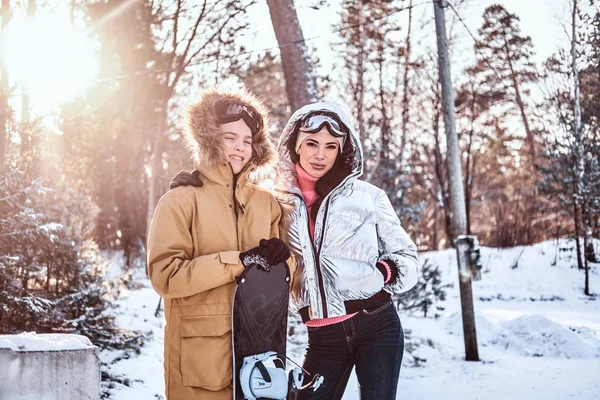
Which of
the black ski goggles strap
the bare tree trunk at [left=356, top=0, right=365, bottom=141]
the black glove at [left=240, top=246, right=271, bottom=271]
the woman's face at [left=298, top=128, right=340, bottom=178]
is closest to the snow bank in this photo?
the black glove at [left=240, top=246, right=271, bottom=271]

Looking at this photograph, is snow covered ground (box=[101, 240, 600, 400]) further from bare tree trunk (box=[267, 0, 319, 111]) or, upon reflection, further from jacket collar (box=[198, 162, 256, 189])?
bare tree trunk (box=[267, 0, 319, 111])

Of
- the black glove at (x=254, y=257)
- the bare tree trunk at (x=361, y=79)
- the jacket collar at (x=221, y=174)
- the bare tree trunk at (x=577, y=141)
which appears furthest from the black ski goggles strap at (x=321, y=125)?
the bare tree trunk at (x=361, y=79)

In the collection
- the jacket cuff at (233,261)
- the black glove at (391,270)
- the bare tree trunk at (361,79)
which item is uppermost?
the bare tree trunk at (361,79)

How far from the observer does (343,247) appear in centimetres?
261

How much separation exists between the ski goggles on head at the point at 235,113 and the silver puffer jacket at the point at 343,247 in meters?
0.41

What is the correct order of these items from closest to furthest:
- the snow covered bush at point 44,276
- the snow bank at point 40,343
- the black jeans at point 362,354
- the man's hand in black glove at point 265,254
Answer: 1. the snow bank at point 40,343
2. the man's hand in black glove at point 265,254
3. the black jeans at point 362,354
4. the snow covered bush at point 44,276

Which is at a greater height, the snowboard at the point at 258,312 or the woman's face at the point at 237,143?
the woman's face at the point at 237,143

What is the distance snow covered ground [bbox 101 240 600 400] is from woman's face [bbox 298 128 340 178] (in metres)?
2.63

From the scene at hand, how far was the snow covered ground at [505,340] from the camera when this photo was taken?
4758 mm

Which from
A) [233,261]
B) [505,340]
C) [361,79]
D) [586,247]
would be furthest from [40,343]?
[361,79]

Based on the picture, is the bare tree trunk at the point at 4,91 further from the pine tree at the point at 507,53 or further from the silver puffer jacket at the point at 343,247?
the pine tree at the point at 507,53

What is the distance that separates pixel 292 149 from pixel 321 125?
0.30 m

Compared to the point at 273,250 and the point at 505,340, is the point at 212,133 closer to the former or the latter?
the point at 273,250

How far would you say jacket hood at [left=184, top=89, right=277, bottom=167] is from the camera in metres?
2.50
